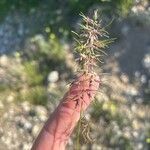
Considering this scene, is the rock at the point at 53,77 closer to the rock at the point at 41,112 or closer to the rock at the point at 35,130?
the rock at the point at 41,112

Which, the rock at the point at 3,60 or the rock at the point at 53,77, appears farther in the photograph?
the rock at the point at 3,60

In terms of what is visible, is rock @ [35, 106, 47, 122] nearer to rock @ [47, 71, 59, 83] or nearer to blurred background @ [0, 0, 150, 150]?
blurred background @ [0, 0, 150, 150]

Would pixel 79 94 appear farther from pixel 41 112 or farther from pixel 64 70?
pixel 64 70

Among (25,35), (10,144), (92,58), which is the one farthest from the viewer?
(25,35)

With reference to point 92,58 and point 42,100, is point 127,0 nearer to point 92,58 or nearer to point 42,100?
point 42,100

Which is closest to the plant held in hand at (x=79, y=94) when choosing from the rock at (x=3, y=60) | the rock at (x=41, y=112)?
the rock at (x=41, y=112)

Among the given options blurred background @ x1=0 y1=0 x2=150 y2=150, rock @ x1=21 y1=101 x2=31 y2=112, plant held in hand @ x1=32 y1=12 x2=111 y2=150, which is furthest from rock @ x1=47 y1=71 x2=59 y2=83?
plant held in hand @ x1=32 y1=12 x2=111 y2=150

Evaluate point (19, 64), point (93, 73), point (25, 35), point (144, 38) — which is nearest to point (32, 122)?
point (19, 64)
